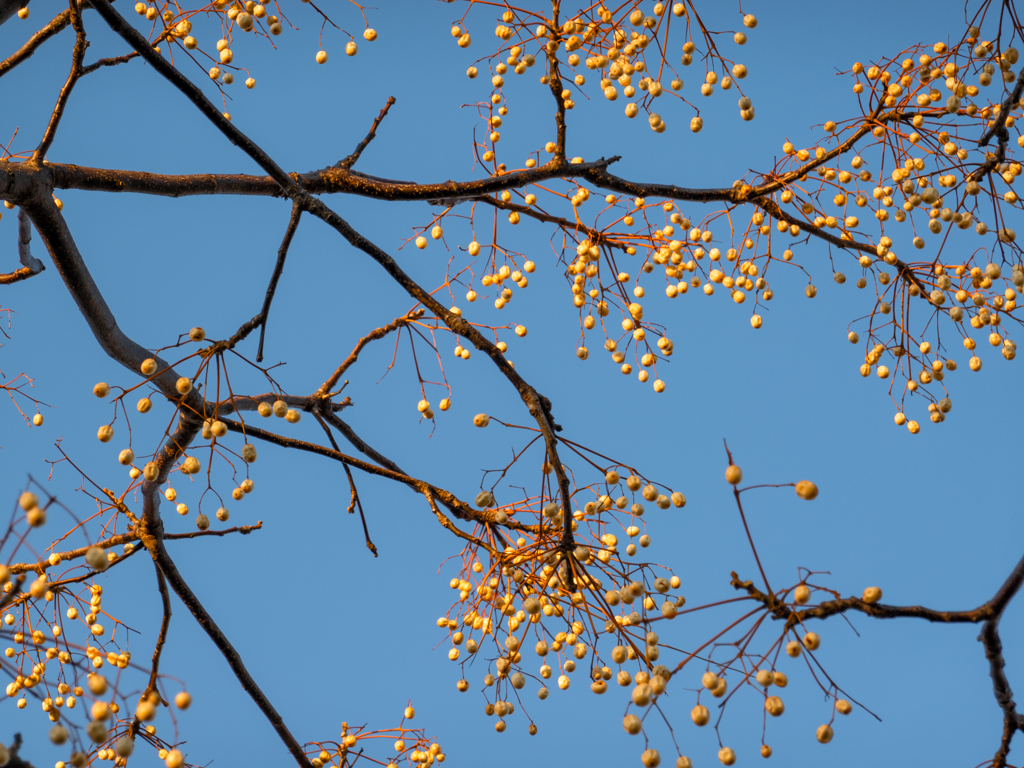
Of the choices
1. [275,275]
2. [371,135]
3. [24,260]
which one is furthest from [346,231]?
[24,260]

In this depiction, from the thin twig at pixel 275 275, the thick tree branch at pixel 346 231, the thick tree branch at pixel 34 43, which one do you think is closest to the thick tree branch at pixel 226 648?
the thin twig at pixel 275 275

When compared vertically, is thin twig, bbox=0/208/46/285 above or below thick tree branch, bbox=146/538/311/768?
above

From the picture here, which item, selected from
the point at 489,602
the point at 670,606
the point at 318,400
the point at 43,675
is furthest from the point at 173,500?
the point at 670,606

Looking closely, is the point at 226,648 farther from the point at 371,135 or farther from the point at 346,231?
the point at 371,135

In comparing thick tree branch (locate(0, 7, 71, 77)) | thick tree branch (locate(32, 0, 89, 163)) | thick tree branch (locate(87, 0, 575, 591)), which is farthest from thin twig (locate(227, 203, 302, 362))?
thick tree branch (locate(0, 7, 71, 77))

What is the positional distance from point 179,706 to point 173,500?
3.66 feet

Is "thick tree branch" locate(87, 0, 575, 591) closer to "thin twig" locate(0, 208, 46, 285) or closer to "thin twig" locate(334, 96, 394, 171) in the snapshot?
"thin twig" locate(334, 96, 394, 171)

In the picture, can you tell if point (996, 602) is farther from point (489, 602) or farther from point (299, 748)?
point (299, 748)

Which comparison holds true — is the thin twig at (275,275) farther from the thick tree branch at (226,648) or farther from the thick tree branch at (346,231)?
the thick tree branch at (226,648)

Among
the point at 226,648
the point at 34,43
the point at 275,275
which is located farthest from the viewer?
the point at 34,43

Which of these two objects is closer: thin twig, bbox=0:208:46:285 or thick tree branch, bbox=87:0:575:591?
thick tree branch, bbox=87:0:575:591

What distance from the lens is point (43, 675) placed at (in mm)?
2824

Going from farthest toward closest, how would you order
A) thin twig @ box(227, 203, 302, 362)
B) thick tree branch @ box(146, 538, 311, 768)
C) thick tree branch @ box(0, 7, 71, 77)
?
thick tree branch @ box(0, 7, 71, 77) → thick tree branch @ box(146, 538, 311, 768) → thin twig @ box(227, 203, 302, 362)

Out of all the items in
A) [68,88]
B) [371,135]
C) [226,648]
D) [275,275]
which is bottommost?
[226,648]
